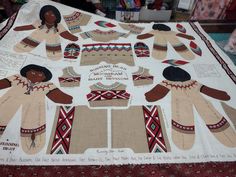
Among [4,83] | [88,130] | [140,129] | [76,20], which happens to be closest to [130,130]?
[140,129]

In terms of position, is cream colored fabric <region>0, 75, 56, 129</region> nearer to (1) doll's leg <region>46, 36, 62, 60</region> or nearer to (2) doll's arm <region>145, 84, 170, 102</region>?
(1) doll's leg <region>46, 36, 62, 60</region>

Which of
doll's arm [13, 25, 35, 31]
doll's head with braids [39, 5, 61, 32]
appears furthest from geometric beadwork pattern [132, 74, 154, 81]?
doll's arm [13, 25, 35, 31]

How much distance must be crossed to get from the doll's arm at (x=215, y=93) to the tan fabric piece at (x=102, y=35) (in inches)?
33.7

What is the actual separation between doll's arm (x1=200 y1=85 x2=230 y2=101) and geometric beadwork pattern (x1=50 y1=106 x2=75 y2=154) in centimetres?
81

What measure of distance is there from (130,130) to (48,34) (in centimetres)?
119

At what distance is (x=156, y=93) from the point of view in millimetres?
1430

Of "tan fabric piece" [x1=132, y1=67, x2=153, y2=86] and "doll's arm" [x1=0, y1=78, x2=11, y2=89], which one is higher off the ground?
"doll's arm" [x1=0, y1=78, x2=11, y2=89]

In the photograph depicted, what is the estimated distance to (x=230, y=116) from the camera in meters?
1.30

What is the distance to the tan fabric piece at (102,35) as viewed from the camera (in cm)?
198

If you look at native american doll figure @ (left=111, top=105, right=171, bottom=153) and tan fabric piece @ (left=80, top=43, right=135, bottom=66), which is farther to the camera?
tan fabric piece @ (left=80, top=43, right=135, bottom=66)

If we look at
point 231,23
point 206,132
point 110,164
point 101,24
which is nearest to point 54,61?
point 101,24

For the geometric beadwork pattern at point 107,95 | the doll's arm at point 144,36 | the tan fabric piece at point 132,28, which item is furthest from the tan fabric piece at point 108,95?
the tan fabric piece at point 132,28

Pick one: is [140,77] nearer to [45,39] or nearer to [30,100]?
[30,100]

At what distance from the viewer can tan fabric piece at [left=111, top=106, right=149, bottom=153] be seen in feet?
3.74
